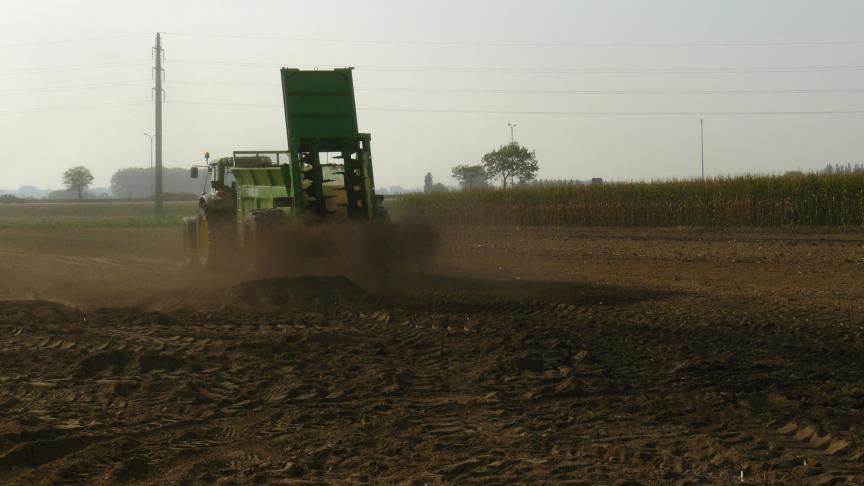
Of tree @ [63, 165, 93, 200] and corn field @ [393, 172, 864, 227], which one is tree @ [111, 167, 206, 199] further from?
corn field @ [393, 172, 864, 227]

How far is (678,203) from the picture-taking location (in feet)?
118

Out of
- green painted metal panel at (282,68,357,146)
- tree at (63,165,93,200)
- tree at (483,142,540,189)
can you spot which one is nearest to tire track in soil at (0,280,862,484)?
green painted metal panel at (282,68,357,146)

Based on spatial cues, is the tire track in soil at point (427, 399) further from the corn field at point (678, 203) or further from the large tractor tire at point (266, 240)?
the corn field at point (678, 203)

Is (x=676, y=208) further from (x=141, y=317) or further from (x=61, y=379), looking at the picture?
(x=61, y=379)

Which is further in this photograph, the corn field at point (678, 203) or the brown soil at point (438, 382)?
the corn field at point (678, 203)

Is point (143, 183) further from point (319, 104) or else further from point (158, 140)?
point (319, 104)

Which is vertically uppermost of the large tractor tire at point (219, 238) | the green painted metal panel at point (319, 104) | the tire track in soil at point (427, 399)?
the green painted metal panel at point (319, 104)

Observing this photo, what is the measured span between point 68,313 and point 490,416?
24.8 feet

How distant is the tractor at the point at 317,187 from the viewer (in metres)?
16.0

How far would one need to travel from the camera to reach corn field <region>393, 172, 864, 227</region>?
107ft

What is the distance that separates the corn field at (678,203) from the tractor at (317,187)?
1188 centimetres

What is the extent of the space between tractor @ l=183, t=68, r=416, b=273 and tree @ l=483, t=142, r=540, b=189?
53574 mm

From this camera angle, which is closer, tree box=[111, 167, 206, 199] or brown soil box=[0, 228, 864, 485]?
brown soil box=[0, 228, 864, 485]

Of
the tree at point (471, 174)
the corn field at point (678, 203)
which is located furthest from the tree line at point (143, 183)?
the corn field at point (678, 203)
